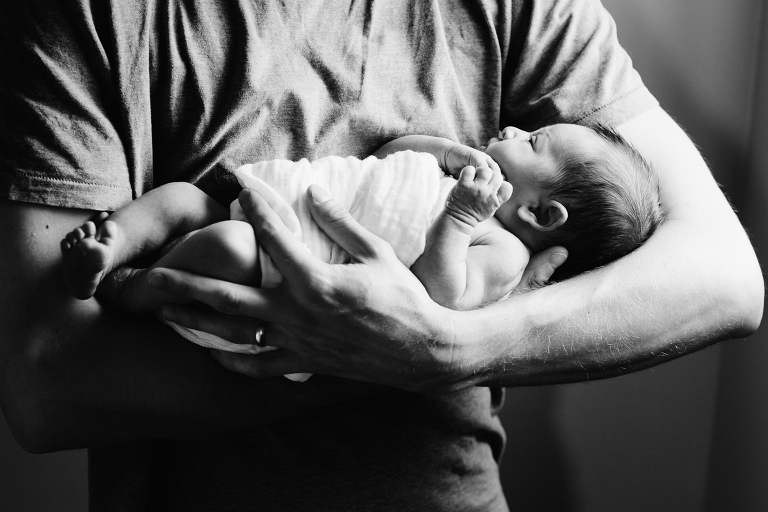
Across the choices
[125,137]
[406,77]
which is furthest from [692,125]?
[125,137]

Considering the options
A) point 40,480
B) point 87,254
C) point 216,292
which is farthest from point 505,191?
point 40,480

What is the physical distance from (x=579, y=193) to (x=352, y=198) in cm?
45

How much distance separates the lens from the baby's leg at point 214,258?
98 centimetres

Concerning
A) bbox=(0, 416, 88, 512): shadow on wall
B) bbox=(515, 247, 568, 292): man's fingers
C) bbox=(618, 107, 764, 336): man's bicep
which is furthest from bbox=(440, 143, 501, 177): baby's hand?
bbox=(0, 416, 88, 512): shadow on wall

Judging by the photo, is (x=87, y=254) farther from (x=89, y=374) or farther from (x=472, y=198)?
(x=472, y=198)

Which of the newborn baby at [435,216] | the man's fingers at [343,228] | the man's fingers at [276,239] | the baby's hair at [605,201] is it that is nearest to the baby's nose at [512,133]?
the newborn baby at [435,216]

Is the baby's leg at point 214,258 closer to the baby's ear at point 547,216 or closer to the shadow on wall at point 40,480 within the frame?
the baby's ear at point 547,216

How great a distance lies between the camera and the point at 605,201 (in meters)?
1.25

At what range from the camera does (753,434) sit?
5.78ft

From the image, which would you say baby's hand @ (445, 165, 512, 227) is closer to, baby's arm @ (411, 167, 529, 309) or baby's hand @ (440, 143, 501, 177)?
baby's arm @ (411, 167, 529, 309)

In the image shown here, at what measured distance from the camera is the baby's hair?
126 centimetres

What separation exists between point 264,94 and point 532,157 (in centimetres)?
54

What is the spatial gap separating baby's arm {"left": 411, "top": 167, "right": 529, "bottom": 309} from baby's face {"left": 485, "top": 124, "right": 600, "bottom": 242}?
147mm

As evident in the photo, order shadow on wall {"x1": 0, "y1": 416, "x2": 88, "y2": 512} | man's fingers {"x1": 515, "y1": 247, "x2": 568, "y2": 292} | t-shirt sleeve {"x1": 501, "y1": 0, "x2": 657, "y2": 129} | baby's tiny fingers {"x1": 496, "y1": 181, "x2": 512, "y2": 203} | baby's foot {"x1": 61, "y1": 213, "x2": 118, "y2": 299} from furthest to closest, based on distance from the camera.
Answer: shadow on wall {"x1": 0, "y1": 416, "x2": 88, "y2": 512} < t-shirt sleeve {"x1": 501, "y1": 0, "x2": 657, "y2": 129} < man's fingers {"x1": 515, "y1": 247, "x2": 568, "y2": 292} < baby's tiny fingers {"x1": 496, "y1": 181, "x2": 512, "y2": 203} < baby's foot {"x1": 61, "y1": 213, "x2": 118, "y2": 299}
